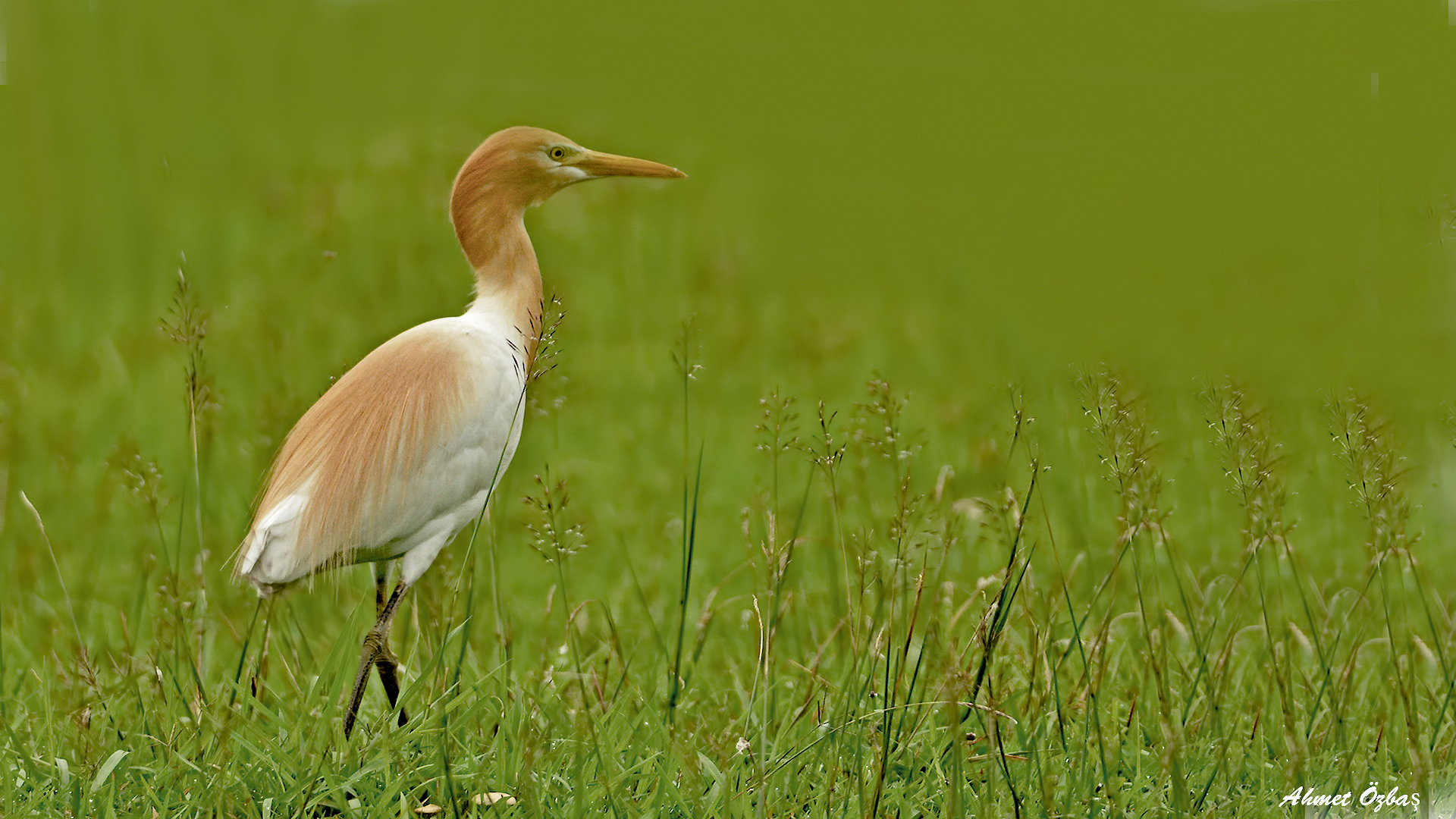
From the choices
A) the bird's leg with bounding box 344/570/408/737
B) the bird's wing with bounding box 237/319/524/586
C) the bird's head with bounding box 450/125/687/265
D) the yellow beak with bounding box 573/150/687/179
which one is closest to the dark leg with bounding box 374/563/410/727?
the bird's leg with bounding box 344/570/408/737

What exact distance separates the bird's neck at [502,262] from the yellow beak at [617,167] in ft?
0.61

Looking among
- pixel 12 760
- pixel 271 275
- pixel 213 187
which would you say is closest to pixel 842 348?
pixel 271 275

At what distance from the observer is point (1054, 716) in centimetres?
300

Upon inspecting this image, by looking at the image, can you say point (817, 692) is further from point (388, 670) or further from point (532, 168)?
point (532, 168)

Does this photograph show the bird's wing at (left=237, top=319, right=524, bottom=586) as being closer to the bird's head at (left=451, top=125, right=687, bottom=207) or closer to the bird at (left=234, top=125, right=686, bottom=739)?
the bird at (left=234, top=125, right=686, bottom=739)

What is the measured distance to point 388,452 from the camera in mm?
2902

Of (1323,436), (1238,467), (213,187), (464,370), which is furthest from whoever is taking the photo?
(213,187)

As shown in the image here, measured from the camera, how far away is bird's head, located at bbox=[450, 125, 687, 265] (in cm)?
303

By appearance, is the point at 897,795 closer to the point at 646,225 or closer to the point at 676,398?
the point at 676,398

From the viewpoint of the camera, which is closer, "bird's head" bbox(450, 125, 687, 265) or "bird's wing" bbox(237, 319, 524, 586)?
"bird's wing" bbox(237, 319, 524, 586)

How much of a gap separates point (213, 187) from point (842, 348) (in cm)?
359

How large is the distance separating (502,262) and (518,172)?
0.21m

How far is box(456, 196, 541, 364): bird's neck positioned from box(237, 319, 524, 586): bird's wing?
0.11 m

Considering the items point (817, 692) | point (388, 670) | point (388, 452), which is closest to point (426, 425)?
point (388, 452)
